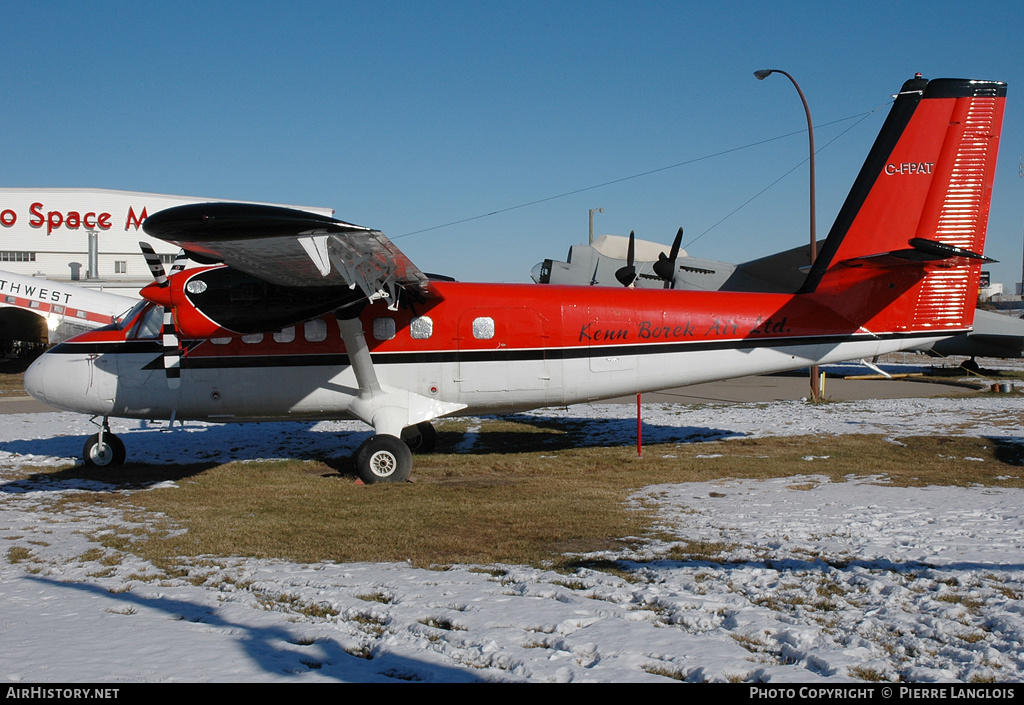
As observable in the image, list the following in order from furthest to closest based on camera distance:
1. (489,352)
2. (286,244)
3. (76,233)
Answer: (76,233), (489,352), (286,244)

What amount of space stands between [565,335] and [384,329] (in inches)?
111

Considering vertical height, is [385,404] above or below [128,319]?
below

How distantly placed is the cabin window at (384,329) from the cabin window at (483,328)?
4.23ft

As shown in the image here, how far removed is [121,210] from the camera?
49844mm

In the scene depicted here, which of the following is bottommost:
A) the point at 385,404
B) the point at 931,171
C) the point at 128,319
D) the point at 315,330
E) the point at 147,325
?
the point at 385,404

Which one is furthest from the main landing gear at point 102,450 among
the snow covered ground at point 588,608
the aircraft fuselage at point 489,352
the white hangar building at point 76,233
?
the white hangar building at point 76,233

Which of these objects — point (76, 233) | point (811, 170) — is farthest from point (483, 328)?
point (76, 233)

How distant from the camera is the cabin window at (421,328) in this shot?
11234mm

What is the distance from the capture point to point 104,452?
39.2 ft

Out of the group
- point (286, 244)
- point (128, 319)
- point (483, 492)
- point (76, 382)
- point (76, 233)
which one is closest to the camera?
point (286, 244)

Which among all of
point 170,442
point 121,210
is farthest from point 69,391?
point 121,210

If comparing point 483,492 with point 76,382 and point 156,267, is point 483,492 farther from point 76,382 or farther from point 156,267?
point 76,382

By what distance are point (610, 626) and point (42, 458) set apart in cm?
1198
